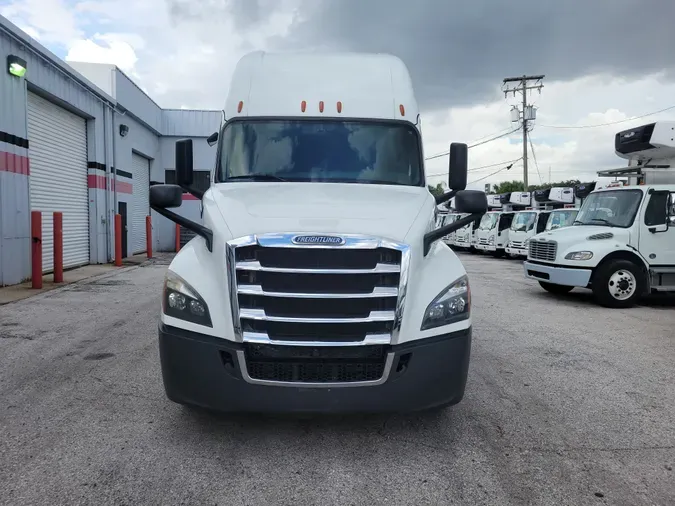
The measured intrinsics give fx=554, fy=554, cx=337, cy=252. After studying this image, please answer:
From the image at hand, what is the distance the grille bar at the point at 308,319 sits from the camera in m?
3.59

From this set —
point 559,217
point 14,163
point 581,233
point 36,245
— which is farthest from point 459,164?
point 559,217

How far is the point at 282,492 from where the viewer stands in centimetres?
321

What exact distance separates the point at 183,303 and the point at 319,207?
3.86ft

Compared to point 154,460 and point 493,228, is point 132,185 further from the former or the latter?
point 154,460

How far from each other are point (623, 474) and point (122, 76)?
66.1 ft

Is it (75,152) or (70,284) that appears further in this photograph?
(75,152)

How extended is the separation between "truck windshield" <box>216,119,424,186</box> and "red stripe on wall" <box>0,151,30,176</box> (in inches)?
328

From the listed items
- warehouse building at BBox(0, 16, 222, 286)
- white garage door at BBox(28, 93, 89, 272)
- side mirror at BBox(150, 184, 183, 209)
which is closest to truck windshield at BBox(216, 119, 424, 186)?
side mirror at BBox(150, 184, 183, 209)

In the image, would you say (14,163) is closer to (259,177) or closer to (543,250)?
(259,177)

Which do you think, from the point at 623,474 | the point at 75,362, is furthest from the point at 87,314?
the point at 623,474

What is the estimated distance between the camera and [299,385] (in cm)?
Result: 354

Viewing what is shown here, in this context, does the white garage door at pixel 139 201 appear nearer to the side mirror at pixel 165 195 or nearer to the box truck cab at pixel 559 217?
the box truck cab at pixel 559 217

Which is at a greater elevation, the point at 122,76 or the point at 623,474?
the point at 122,76

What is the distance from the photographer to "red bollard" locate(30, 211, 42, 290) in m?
10.9
